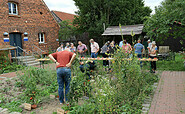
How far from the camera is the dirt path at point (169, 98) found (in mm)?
4328

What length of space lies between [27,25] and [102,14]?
27.9ft

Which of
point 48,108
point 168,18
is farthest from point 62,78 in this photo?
point 168,18

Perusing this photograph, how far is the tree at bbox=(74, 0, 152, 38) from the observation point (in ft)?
60.5

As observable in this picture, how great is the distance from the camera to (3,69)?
36.8 feet

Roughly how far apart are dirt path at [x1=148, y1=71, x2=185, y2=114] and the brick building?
478 inches

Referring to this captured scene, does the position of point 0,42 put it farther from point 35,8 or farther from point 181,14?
point 181,14

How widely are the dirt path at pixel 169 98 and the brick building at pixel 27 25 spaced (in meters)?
12.1

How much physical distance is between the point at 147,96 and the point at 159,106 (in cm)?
79

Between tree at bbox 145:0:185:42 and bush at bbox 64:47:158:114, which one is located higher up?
tree at bbox 145:0:185:42

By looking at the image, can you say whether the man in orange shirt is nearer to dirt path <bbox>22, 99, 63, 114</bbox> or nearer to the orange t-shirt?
the orange t-shirt

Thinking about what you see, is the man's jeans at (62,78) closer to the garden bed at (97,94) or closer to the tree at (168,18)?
the garden bed at (97,94)

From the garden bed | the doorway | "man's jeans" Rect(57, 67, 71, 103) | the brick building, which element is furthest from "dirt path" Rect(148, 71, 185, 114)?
the doorway

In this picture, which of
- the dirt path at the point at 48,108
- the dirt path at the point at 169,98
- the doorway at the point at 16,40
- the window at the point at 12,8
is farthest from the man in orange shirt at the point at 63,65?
the window at the point at 12,8

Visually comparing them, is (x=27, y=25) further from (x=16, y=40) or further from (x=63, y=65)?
(x=63, y=65)
